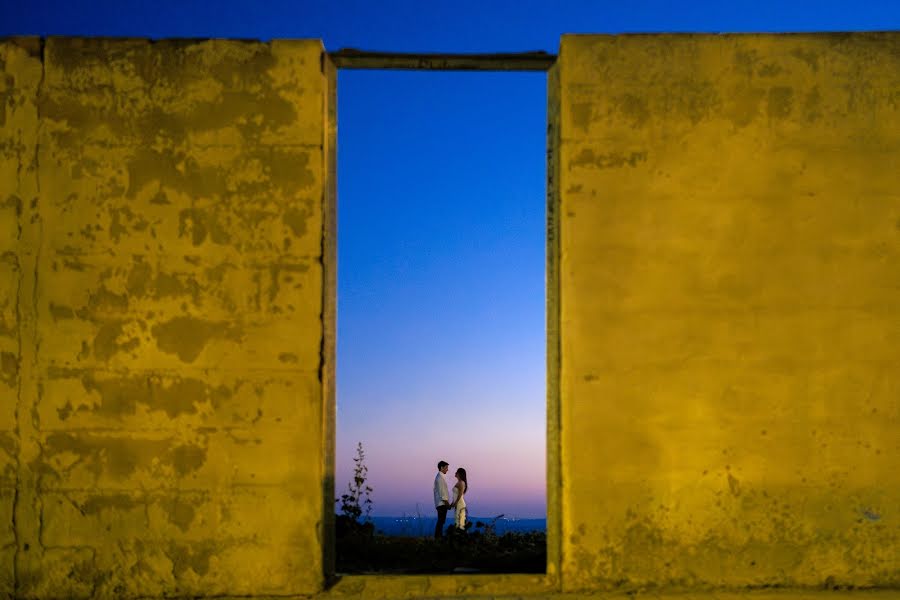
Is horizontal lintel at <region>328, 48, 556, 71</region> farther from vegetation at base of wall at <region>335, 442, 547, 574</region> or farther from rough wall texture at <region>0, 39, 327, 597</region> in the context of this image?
vegetation at base of wall at <region>335, 442, 547, 574</region>

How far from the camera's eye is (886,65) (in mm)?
5086

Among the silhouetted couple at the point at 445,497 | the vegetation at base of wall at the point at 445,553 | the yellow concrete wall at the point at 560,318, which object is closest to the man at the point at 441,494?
the silhouetted couple at the point at 445,497

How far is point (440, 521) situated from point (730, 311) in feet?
18.8

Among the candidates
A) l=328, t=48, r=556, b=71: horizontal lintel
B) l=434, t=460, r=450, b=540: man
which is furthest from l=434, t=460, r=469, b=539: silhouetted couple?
l=328, t=48, r=556, b=71: horizontal lintel

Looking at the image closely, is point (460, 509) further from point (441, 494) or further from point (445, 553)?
point (445, 553)

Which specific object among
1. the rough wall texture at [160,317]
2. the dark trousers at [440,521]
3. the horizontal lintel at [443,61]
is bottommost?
the dark trousers at [440,521]

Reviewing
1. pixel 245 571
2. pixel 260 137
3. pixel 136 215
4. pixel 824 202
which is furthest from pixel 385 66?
pixel 245 571

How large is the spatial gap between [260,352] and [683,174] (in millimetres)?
2873

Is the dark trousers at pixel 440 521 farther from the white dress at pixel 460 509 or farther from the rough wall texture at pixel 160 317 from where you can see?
the rough wall texture at pixel 160 317

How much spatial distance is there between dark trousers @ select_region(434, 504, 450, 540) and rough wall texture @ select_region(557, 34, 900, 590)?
461cm

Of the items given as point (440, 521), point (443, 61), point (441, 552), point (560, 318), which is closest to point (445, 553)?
point (441, 552)

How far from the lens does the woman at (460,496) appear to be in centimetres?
1020

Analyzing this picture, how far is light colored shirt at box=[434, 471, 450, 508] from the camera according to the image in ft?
33.1

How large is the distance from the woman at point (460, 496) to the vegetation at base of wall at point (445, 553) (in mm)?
1047
